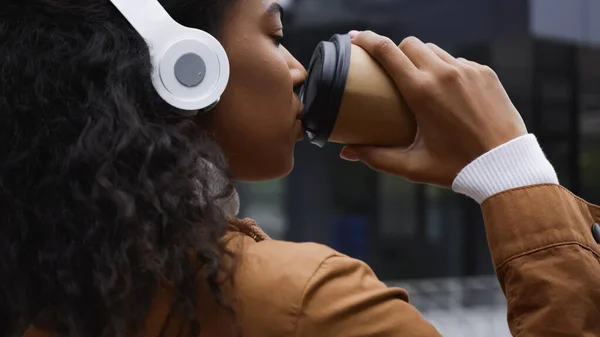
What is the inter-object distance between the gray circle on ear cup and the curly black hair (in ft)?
0.16

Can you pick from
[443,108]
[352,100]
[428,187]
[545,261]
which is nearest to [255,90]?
[352,100]

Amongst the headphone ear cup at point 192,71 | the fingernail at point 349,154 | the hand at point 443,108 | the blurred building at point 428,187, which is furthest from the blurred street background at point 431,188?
the headphone ear cup at point 192,71

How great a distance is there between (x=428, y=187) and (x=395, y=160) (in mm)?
7124

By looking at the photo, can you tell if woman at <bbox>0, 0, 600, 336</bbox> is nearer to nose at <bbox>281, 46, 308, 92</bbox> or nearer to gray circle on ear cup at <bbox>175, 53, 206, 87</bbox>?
gray circle on ear cup at <bbox>175, 53, 206, 87</bbox>

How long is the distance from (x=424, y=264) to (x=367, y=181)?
40.0 inches

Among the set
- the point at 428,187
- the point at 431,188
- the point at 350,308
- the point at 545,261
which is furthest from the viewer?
the point at 431,188

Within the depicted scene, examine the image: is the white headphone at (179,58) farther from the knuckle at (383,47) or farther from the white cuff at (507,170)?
the white cuff at (507,170)

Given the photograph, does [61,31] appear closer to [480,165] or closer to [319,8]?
[480,165]

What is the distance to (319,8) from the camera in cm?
777

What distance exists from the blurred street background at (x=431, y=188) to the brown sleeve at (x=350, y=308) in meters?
6.64

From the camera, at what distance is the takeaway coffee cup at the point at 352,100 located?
1083 millimetres

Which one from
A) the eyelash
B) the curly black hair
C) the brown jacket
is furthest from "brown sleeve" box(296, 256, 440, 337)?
the eyelash

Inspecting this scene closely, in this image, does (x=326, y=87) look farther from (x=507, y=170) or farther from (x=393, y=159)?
(x=507, y=170)

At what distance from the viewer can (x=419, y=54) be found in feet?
3.58
